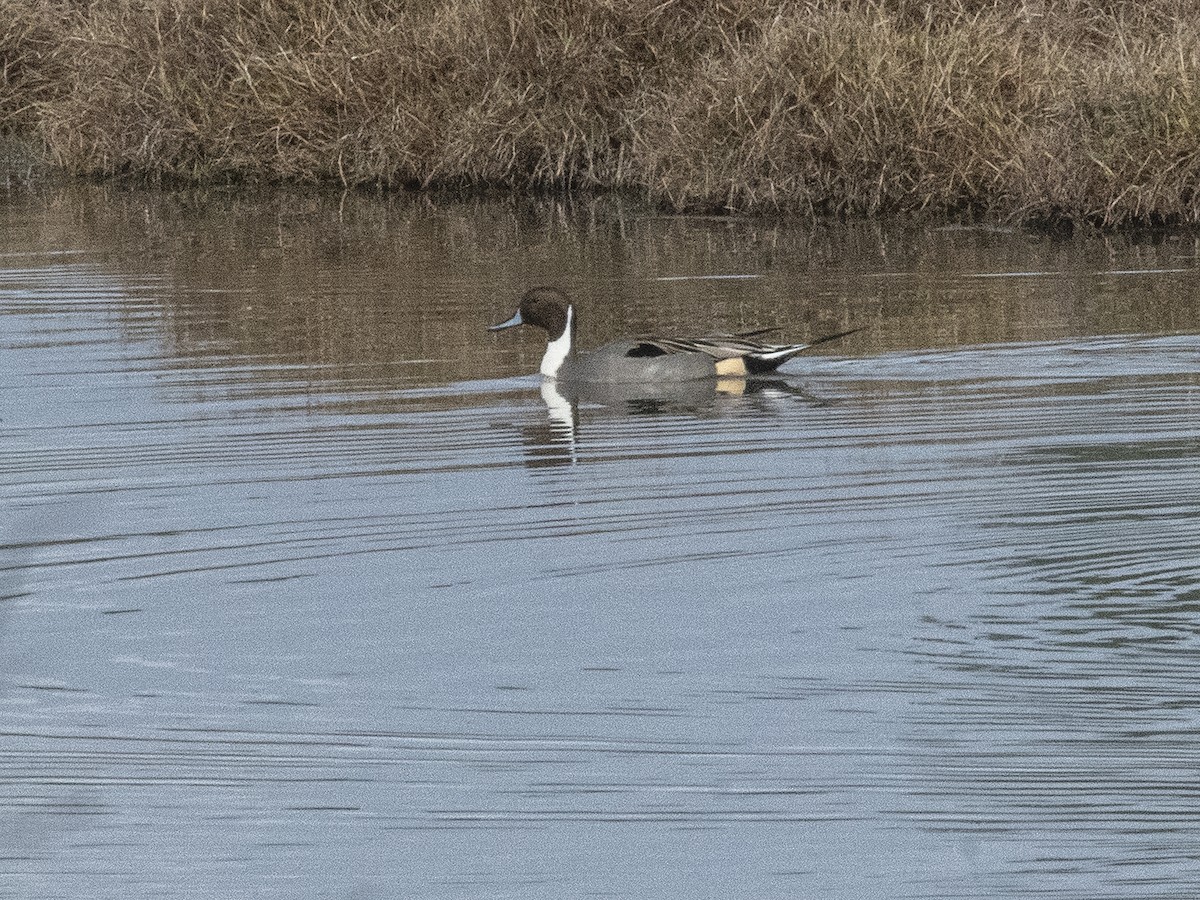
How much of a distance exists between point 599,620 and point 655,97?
41.1 ft

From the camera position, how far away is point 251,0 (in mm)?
19422

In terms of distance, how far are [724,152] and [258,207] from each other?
4.00m

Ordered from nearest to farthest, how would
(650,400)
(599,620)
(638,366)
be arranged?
(599,620), (650,400), (638,366)

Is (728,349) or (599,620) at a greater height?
(728,349)

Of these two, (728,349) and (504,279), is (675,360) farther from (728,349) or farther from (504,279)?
(504,279)

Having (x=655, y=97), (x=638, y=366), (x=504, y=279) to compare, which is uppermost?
(x=655, y=97)

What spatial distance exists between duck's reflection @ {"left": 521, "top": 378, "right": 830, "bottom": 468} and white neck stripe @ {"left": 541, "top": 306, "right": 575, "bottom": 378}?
0.05 metres

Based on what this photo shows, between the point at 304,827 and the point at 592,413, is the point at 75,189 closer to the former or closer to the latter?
the point at 592,413

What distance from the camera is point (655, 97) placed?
17.8m

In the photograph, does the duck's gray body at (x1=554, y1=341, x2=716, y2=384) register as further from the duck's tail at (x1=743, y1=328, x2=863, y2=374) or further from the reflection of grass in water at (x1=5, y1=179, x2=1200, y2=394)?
the reflection of grass in water at (x1=5, y1=179, x2=1200, y2=394)

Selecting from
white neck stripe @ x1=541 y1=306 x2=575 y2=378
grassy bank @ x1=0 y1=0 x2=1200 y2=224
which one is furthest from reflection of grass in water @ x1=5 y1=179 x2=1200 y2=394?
grassy bank @ x1=0 y1=0 x2=1200 y2=224

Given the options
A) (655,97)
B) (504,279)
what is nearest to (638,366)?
(504,279)

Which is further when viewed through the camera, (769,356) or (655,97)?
(655,97)

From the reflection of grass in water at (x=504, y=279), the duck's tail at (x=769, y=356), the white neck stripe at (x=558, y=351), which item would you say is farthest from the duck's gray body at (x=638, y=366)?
the reflection of grass in water at (x=504, y=279)
